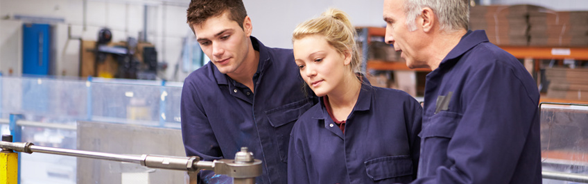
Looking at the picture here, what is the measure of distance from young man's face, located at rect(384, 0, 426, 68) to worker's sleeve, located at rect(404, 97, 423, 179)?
0.91ft

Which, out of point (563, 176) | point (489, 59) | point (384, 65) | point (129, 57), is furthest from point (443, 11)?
point (129, 57)

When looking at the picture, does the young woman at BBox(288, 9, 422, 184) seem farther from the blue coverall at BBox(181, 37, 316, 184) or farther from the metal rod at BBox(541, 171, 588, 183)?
the metal rod at BBox(541, 171, 588, 183)

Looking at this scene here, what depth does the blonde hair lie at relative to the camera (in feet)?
4.89

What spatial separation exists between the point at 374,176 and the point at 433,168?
0.35 meters

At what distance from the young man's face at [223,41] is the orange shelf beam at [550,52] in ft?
12.9

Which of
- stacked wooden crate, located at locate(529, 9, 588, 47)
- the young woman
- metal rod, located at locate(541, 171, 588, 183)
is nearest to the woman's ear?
the young woman

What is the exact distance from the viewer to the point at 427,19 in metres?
1.14

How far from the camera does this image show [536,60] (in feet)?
16.0

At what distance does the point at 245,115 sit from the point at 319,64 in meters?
0.42

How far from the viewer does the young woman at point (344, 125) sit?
4.69ft

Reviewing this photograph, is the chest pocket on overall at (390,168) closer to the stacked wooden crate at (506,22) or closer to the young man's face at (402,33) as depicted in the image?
the young man's face at (402,33)

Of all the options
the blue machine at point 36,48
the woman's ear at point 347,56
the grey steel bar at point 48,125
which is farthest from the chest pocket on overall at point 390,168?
the blue machine at point 36,48

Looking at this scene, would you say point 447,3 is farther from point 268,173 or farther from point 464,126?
point 268,173

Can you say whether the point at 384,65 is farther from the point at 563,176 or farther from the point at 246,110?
the point at 246,110
